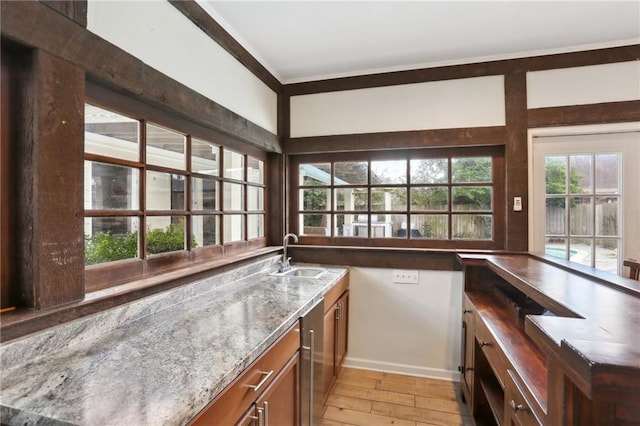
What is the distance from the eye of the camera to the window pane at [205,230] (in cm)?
193

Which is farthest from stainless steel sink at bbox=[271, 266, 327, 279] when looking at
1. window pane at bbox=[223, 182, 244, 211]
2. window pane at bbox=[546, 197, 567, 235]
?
window pane at bbox=[546, 197, 567, 235]

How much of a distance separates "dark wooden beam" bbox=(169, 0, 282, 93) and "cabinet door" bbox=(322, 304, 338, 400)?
1.93m

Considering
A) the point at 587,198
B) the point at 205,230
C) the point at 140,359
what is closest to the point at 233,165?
the point at 205,230

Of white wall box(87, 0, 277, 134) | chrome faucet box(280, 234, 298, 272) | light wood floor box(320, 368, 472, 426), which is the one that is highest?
white wall box(87, 0, 277, 134)

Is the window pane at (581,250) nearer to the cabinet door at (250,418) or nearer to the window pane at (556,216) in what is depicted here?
the window pane at (556,216)

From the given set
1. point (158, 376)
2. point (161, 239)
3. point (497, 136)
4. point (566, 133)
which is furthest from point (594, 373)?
point (566, 133)

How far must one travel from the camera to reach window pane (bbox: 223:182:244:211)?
226 cm

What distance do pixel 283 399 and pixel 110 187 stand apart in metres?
1.27

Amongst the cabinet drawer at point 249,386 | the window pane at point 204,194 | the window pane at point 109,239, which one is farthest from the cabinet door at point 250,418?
the window pane at point 204,194

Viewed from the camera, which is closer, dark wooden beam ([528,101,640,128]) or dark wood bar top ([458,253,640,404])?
dark wood bar top ([458,253,640,404])

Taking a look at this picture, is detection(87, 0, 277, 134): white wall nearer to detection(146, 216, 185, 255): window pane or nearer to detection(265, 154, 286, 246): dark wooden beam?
detection(265, 154, 286, 246): dark wooden beam

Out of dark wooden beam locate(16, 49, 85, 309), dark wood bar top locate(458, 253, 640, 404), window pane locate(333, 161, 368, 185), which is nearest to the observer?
dark wood bar top locate(458, 253, 640, 404)

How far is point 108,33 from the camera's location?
1.27 meters

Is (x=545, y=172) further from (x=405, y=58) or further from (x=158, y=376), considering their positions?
(x=158, y=376)
